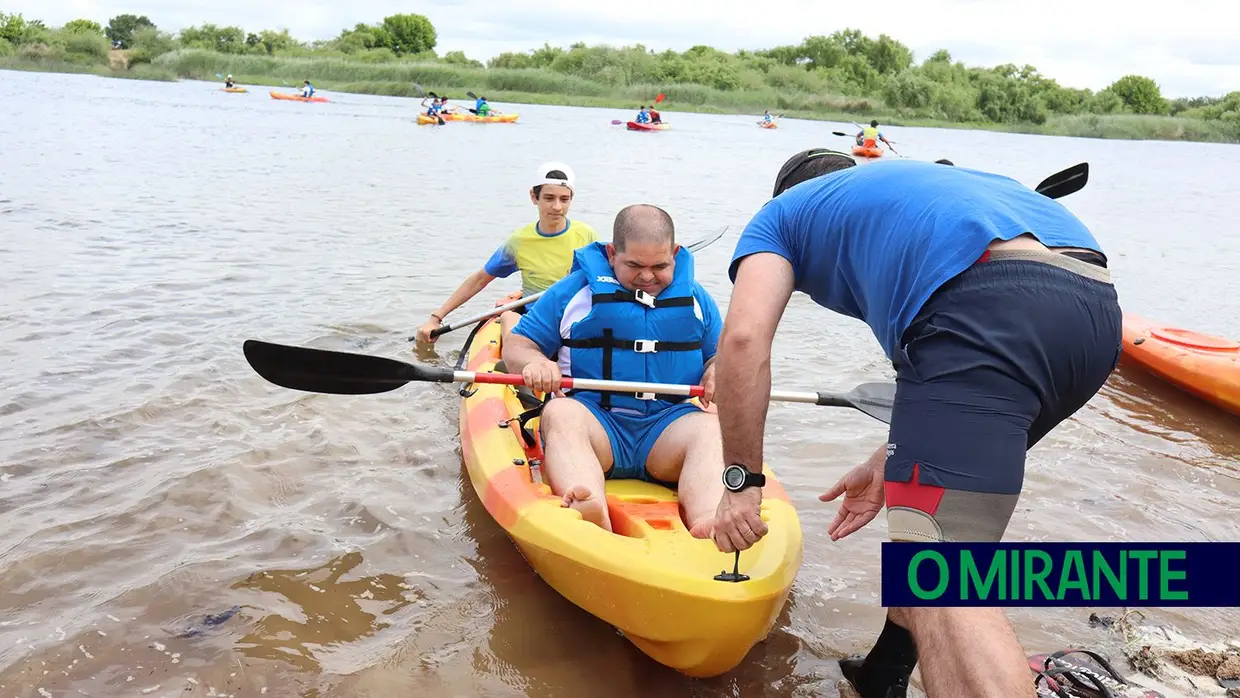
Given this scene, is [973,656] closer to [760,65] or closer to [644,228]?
[644,228]

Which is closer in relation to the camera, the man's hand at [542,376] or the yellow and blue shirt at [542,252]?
the man's hand at [542,376]

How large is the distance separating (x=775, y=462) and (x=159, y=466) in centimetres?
284

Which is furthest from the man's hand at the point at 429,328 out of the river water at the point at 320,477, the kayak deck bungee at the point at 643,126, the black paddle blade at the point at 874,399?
the kayak deck bungee at the point at 643,126

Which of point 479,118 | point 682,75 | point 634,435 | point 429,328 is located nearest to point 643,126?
point 479,118

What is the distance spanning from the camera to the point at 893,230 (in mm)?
1815

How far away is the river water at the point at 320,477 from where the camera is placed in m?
2.86

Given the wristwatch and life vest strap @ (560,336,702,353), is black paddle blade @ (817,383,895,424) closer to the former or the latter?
life vest strap @ (560,336,702,353)

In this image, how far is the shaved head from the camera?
3.40m

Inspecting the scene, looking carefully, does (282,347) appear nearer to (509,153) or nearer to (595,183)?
(595,183)

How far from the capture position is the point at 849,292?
203 cm

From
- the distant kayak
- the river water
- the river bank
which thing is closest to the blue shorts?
the river water

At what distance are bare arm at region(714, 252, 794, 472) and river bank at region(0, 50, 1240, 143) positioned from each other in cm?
4067

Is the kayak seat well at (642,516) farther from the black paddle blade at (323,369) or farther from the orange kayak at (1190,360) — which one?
the orange kayak at (1190,360)

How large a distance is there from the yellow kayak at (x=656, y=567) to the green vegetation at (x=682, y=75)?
40.3 metres
